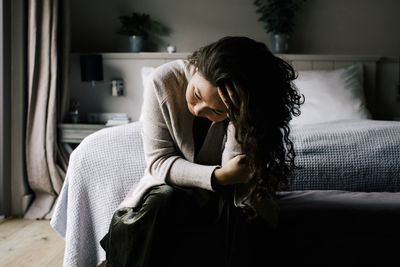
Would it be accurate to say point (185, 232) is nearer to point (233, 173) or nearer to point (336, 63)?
point (233, 173)

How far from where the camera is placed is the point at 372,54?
340 centimetres

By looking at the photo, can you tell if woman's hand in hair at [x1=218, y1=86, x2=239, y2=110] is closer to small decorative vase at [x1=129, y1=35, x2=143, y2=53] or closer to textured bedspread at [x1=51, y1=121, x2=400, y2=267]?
textured bedspread at [x1=51, y1=121, x2=400, y2=267]

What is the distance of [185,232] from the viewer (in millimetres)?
1240

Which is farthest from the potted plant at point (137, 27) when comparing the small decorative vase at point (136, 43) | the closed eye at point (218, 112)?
the closed eye at point (218, 112)

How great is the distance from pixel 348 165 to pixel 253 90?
0.69 meters

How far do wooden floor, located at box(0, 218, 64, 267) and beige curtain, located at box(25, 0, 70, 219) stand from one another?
17 cm

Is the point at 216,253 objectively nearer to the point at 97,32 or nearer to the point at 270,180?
the point at 270,180

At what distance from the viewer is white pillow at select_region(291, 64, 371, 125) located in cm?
271

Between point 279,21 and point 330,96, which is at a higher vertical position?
point 279,21

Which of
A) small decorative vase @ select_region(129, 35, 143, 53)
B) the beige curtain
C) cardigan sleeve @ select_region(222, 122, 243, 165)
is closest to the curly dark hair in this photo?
cardigan sleeve @ select_region(222, 122, 243, 165)

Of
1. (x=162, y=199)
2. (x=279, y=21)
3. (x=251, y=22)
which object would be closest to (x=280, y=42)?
(x=279, y=21)

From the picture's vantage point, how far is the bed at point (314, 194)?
→ 1345 millimetres

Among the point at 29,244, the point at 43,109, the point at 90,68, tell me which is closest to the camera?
the point at 29,244

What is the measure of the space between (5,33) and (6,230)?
1220 mm
